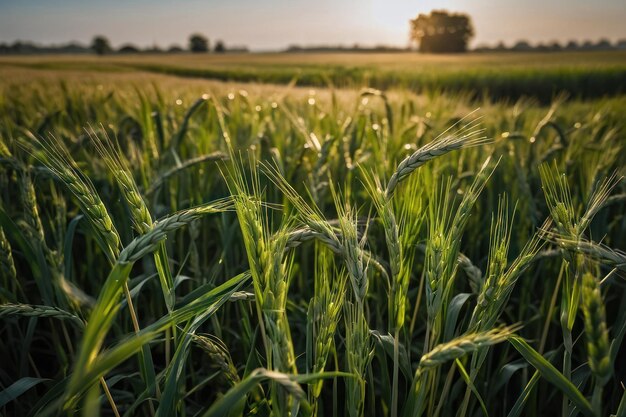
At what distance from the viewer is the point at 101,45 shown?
65.0m

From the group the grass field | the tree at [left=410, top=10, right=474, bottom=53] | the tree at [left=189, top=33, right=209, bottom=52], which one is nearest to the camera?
the grass field

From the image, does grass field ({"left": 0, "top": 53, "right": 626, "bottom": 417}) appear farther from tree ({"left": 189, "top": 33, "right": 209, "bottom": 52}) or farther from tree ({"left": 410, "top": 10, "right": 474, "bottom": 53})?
tree ({"left": 189, "top": 33, "right": 209, "bottom": 52})

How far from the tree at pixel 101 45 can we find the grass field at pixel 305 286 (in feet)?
234

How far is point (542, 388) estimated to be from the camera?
1410 millimetres

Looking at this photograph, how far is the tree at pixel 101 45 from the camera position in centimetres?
6500

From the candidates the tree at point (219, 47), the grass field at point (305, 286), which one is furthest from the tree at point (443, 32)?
the grass field at point (305, 286)

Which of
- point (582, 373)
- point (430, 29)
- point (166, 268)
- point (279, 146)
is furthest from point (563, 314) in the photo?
point (430, 29)

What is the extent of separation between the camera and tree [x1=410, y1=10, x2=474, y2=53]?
65.0m

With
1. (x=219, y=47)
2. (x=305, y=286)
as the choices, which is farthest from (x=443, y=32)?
(x=305, y=286)

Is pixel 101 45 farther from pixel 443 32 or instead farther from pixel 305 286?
pixel 305 286

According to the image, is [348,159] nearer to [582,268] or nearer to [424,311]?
[424,311]

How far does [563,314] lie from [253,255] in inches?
22.9

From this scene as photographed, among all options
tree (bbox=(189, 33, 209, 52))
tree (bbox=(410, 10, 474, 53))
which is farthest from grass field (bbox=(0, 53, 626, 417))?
tree (bbox=(189, 33, 209, 52))

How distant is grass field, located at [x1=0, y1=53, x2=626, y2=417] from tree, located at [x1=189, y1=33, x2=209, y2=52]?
82.8 metres
